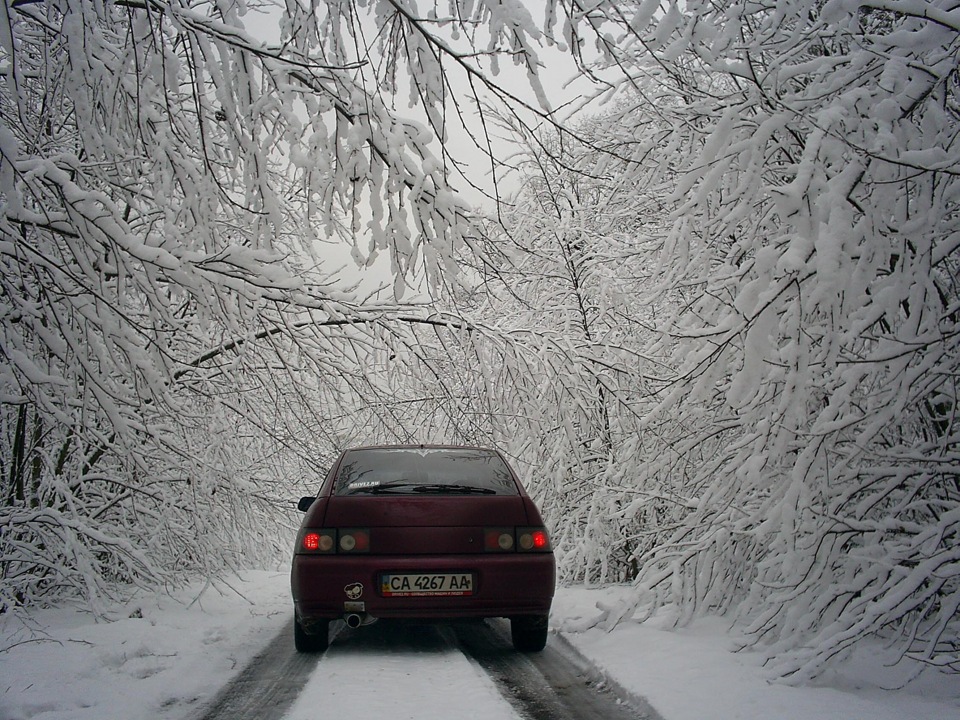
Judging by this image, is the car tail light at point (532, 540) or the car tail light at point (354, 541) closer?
the car tail light at point (354, 541)

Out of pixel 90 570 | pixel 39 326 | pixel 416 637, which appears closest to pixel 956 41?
pixel 39 326

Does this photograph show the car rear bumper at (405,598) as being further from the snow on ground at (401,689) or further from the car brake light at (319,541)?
the snow on ground at (401,689)

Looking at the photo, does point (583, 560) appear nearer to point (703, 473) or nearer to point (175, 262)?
point (703, 473)

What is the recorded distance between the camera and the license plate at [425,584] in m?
4.81

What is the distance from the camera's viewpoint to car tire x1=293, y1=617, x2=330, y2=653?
5.10m

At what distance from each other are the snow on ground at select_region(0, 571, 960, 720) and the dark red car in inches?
12.7

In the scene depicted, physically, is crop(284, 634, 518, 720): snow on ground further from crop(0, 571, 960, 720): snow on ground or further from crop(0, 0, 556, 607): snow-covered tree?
crop(0, 0, 556, 607): snow-covered tree

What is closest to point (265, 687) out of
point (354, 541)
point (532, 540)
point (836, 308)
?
point (354, 541)

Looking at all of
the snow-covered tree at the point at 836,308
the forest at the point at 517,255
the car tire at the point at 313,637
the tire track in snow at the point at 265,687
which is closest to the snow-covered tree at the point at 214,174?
the forest at the point at 517,255

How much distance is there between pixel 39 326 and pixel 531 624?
3440mm

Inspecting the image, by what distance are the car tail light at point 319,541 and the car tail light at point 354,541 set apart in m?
0.05

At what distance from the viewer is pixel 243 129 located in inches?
134

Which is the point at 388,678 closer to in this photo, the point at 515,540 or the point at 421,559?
the point at 421,559

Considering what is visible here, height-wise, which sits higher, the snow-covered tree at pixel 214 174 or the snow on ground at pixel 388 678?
the snow-covered tree at pixel 214 174
